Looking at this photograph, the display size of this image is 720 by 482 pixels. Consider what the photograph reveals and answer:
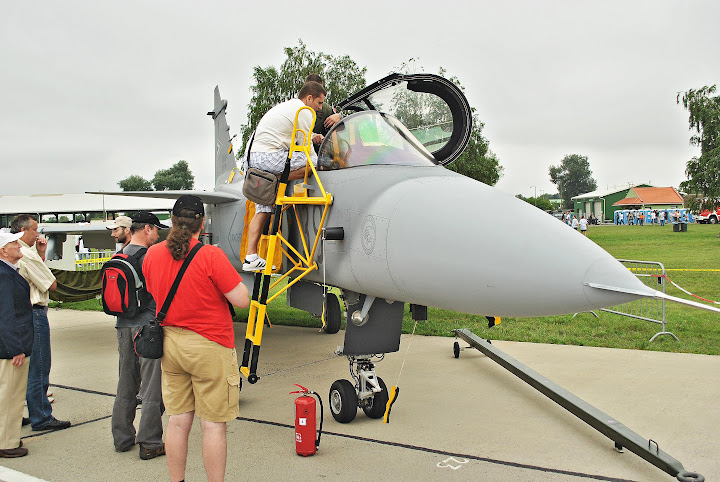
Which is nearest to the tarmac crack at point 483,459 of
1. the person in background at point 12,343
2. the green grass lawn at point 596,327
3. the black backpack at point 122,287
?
the black backpack at point 122,287

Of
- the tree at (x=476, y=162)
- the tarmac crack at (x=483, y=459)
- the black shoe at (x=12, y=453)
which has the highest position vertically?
the tree at (x=476, y=162)

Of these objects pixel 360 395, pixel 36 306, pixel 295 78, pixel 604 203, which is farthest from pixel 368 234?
pixel 604 203

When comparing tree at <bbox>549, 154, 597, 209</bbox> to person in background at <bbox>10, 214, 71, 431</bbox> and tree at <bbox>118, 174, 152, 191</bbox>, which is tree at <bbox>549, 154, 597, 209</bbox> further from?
person in background at <bbox>10, 214, 71, 431</bbox>

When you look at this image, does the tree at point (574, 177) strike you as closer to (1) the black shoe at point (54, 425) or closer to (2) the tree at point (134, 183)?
(2) the tree at point (134, 183)

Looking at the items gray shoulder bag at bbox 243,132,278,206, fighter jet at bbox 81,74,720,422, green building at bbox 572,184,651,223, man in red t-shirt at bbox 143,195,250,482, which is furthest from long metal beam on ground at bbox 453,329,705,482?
green building at bbox 572,184,651,223

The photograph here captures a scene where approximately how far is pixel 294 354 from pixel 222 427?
194 inches

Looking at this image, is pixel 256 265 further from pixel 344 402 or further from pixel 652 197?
pixel 652 197

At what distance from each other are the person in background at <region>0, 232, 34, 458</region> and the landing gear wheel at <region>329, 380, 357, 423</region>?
2.49m

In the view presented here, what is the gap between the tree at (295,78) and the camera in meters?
22.4

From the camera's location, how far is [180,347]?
10.7ft

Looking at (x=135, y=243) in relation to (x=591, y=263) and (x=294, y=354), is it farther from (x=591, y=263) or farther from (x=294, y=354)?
(x=294, y=354)

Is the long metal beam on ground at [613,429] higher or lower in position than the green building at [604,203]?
lower

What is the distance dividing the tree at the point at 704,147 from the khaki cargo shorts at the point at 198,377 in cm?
3772

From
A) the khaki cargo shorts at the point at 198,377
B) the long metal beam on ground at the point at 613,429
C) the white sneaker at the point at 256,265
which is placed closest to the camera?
the khaki cargo shorts at the point at 198,377
